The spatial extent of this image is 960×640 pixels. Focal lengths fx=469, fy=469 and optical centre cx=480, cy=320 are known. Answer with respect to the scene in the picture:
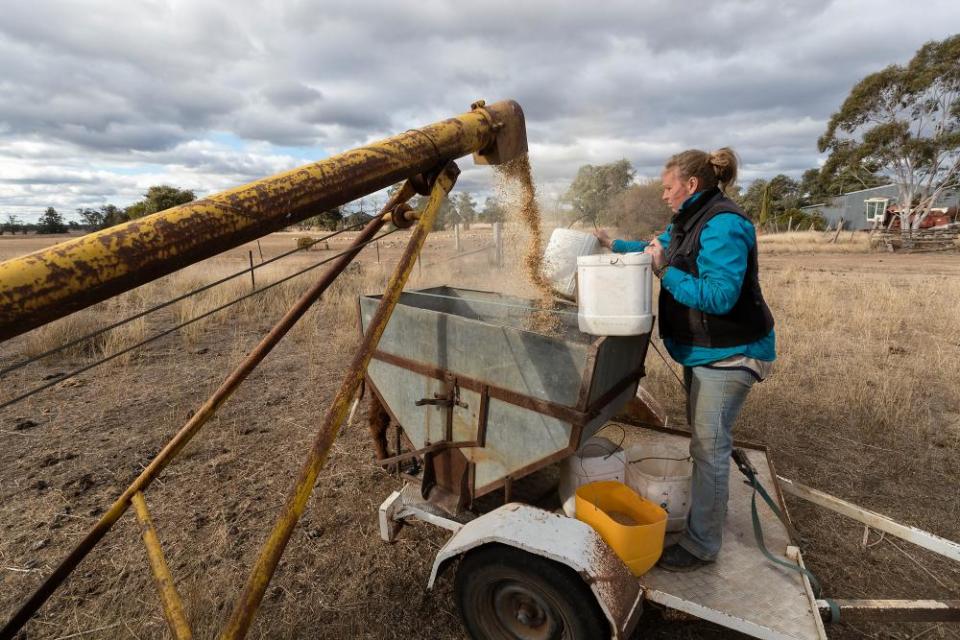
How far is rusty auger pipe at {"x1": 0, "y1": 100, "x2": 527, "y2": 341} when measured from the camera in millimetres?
1025

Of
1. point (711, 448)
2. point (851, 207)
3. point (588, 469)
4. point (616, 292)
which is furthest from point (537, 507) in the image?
point (851, 207)

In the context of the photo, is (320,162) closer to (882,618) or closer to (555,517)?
(555,517)

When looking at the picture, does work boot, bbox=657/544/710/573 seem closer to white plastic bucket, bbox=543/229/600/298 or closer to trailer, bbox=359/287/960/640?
trailer, bbox=359/287/960/640

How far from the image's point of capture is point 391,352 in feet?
10.2

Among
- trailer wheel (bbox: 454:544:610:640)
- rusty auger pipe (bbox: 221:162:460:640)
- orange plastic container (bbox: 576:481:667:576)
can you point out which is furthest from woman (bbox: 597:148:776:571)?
rusty auger pipe (bbox: 221:162:460:640)

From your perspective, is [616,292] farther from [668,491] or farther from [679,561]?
[679,561]

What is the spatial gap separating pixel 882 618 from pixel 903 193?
3884cm

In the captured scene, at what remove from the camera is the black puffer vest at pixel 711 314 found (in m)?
2.32

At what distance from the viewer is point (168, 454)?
2.30 m

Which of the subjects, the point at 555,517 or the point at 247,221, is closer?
the point at 247,221

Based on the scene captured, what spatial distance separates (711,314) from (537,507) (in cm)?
145

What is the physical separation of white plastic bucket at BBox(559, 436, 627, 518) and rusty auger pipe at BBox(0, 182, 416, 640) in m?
1.69

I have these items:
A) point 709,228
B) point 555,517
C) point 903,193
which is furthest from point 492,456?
point 903,193

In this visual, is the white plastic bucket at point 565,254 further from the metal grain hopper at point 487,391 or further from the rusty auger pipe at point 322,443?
the rusty auger pipe at point 322,443
